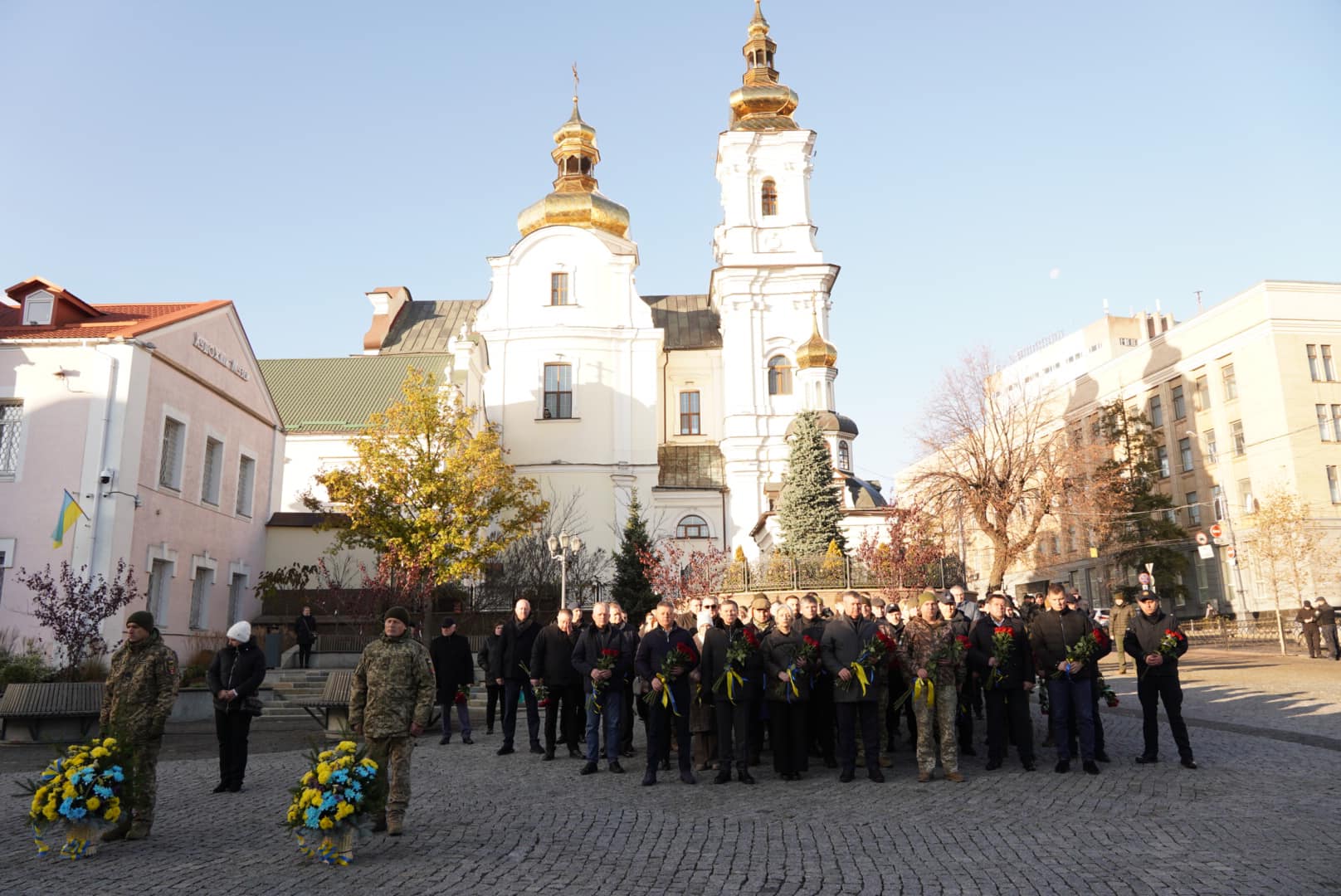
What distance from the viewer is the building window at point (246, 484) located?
28156 millimetres

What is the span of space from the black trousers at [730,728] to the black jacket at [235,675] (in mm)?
4607

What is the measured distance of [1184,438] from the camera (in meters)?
51.4

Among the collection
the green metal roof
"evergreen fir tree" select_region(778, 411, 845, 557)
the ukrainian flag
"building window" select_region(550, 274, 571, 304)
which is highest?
"building window" select_region(550, 274, 571, 304)

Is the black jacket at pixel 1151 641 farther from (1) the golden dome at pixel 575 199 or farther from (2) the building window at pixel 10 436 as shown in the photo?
(1) the golden dome at pixel 575 199

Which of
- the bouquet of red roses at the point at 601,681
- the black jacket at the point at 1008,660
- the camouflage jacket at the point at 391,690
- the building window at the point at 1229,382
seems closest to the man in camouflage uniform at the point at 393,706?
the camouflage jacket at the point at 391,690

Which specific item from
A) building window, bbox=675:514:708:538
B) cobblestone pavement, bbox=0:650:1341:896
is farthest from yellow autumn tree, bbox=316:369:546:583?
cobblestone pavement, bbox=0:650:1341:896

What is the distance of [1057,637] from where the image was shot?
10.7m

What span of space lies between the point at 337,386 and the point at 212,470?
16.1 metres

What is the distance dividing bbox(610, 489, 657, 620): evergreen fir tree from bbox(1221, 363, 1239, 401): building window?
28729mm

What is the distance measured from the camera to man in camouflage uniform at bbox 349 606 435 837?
25.5ft

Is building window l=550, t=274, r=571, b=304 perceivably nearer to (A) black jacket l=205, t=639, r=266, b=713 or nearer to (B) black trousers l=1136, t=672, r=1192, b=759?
(A) black jacket l=205, t=639, r=266, b=713

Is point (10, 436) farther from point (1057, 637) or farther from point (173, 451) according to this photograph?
point (1057, 637)

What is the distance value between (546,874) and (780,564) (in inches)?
889

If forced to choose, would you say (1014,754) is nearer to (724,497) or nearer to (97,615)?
(97,615)
